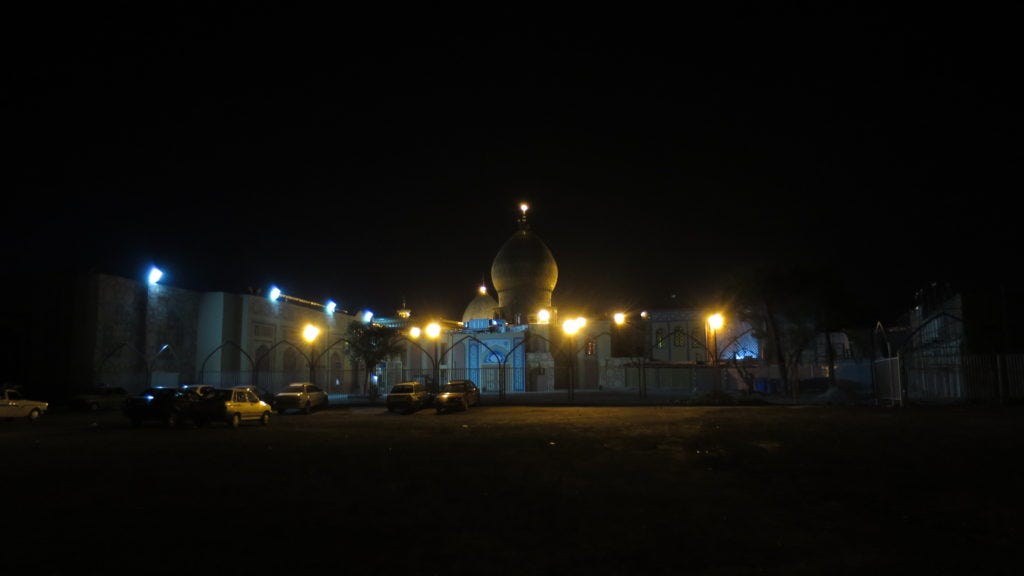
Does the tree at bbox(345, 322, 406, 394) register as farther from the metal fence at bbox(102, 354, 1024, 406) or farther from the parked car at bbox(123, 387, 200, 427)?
the parked car at bbox(123, 387, 200, 427)

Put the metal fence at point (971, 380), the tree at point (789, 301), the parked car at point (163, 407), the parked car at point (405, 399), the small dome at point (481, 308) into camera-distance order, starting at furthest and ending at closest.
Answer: the small dome at point (481, 308), the tree at point (789, 301), the parked car at point (405, 399), the metal fence at point (971, 380), the parked car at point (163, 407)

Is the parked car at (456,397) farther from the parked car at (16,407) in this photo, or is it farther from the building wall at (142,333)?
the building wall at (142,333)

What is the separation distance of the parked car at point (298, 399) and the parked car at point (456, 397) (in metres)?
5.43

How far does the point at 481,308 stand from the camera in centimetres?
6153

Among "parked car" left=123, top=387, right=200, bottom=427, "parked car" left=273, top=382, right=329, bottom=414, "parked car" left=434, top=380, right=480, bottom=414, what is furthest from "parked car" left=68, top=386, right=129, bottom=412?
"parked car" left=434, top=380, right=480, bottom=414

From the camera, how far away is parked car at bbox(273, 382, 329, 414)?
27.8 meters

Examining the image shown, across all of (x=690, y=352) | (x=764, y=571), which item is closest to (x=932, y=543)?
(x=764, y=571)

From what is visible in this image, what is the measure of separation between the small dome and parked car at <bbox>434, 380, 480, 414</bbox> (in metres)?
30.5

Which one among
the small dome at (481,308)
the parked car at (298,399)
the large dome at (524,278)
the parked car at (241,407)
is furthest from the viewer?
the small dome at (481,308)

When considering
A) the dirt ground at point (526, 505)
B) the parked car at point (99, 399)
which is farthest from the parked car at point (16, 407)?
the dirt ground at point (526, 505)

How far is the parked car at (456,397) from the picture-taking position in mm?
26766

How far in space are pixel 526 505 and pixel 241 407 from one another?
51.3 feet

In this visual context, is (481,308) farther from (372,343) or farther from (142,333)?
(142,333)

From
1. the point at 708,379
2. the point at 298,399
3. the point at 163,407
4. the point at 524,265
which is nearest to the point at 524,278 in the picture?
the point at 524,265
